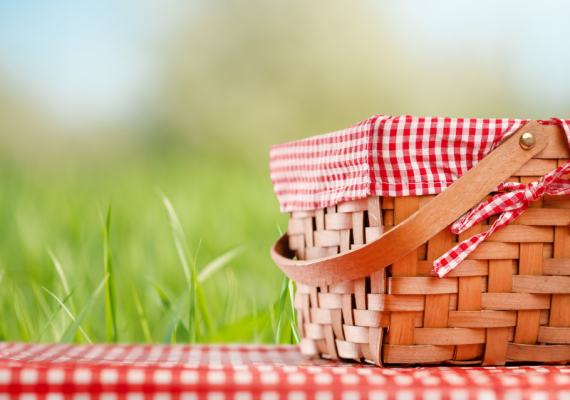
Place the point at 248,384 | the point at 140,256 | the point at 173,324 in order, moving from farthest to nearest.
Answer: the point at 140,256 → the point at 173,324 → the point at 248,384

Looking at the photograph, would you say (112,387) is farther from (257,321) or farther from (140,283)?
(140,283)

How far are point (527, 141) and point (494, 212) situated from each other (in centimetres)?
7

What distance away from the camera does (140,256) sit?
111 centimetres

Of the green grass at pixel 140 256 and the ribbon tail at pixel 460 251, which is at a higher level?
the ribbon tail at pixel 460 251

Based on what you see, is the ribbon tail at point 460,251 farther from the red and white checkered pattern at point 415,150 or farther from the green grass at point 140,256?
the green grass at point 140,256

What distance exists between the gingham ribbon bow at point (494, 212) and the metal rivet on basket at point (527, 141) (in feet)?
0.10

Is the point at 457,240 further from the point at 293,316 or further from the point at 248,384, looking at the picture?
the point at 293,316

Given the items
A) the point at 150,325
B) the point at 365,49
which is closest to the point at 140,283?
the point at 150,325

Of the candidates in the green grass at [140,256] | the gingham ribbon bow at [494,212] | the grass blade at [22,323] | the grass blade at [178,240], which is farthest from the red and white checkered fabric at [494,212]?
the grass blade at [22,323]

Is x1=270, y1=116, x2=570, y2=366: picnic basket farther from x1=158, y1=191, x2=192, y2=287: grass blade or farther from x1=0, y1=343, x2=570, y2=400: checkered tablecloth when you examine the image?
x1=158, y1=191, x2=192, y2=287: grass blade

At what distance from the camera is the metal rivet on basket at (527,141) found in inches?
17.5

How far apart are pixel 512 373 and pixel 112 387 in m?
0.32

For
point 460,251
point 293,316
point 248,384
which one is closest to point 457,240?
point 460,251

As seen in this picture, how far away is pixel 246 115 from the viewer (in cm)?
205
